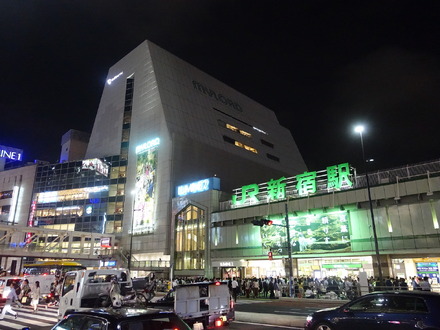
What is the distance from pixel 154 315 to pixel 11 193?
75.4 metres

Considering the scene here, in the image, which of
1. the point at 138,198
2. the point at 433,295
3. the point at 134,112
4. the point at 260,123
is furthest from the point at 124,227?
the point at 433,295

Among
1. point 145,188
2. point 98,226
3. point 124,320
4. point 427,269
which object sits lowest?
point 124,320

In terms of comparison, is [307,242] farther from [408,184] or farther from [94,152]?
[94,152]

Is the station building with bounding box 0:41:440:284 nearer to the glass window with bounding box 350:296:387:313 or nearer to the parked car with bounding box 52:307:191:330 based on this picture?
the glass window with bounding box 350:296:387:313

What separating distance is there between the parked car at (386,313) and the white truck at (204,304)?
3786 millimetres

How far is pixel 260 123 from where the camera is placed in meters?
79.1

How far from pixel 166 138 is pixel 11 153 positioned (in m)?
58.6

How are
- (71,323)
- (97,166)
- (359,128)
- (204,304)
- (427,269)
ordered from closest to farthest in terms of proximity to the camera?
(71,323)
(204,304)
(359,128)
(427,269)
(97,166)

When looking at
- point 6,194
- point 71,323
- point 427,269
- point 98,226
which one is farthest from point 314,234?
point 6,194

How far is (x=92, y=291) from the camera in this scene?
1416 cm

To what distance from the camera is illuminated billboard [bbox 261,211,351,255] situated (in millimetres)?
31562

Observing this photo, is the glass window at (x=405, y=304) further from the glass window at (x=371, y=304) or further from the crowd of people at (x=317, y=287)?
the crowd of people at (x=317, y=287)

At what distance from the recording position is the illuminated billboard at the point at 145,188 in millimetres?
52125

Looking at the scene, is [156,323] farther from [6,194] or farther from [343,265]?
[6,194]
